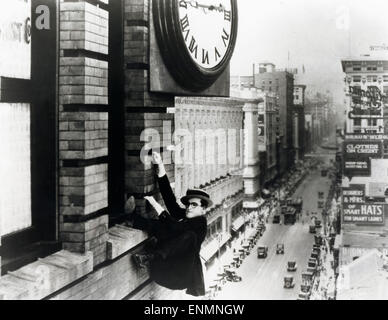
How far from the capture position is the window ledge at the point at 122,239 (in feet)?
15.8

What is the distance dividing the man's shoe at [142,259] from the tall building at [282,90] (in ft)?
13.1

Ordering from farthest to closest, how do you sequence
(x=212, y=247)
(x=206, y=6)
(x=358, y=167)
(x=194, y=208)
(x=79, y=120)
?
(x=358, y=167) < (x=212, y=247) < (x=206, y=6) < (x=194, y=208) < (x=79, y=120)

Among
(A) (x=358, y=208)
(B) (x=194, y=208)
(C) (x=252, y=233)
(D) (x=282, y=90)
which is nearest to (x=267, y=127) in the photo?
(D) (x=282, y=90)

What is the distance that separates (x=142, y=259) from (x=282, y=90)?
6.07 meters

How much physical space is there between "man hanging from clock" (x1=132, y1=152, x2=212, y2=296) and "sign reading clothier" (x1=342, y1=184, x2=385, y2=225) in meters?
5.30

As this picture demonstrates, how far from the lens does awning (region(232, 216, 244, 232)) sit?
375 inches

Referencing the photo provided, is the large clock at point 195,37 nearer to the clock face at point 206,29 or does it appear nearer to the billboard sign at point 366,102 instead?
the clock face at point 206,29

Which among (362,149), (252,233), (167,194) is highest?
(362,149)

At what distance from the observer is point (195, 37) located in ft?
18.9

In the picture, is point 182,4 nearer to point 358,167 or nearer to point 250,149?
point 250,149

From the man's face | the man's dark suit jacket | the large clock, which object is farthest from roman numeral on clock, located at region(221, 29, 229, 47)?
the man's dark suit jacket

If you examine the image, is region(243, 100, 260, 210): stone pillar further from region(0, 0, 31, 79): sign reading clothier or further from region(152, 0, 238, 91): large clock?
region(0, 0, 31, 79): sign reading clothier

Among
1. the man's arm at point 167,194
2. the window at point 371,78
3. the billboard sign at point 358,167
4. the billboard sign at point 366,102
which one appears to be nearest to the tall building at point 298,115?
the billboard sign at point 366,102

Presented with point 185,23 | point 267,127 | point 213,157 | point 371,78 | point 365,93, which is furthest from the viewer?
point 267,127
